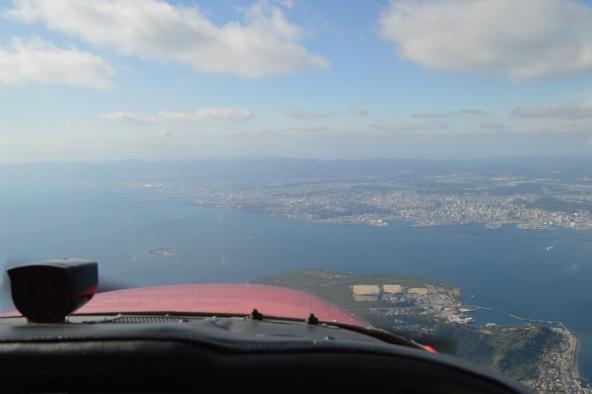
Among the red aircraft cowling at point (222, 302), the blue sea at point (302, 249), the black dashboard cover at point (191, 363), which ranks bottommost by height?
the blue sea at point (302, 249)

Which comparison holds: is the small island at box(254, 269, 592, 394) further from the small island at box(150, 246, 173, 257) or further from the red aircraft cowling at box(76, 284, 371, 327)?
the small island at box(150, 246, 173, 257)

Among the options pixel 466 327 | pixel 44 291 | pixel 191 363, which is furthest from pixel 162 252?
pixel 191 363

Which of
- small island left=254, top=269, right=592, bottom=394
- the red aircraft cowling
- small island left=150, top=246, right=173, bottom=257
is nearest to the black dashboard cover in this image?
the red aircraft cowling

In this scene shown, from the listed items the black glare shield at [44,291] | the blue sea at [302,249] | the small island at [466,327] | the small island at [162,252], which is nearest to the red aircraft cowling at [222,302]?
the black glare shield at [44,291]

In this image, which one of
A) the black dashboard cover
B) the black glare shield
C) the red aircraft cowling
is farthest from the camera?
the red aircraft cowling

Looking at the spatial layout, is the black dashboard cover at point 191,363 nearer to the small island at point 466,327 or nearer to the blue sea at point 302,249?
the small island at point 466,327
